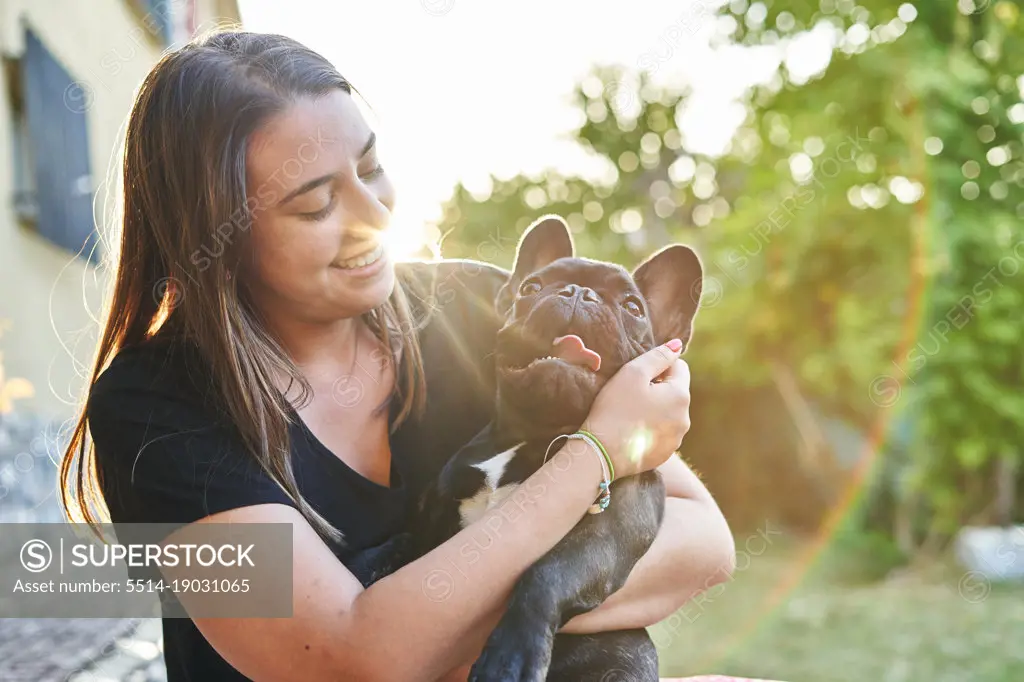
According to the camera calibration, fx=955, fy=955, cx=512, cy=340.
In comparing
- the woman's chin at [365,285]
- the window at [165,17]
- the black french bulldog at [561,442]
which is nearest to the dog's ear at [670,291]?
the black french bulldog at [561,442]

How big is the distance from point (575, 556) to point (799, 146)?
23.6ft

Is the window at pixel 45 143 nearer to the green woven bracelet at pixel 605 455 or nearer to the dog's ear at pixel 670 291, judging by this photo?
the dog's ear at pixel 670 291

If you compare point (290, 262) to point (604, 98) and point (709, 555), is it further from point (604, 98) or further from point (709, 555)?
point (604, 98)

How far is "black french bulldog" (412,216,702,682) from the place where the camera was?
5.08 ft

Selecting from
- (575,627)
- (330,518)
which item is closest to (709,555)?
(575,627)

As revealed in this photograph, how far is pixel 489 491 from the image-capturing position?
5.98ft

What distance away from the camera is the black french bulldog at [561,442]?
1.55 metres

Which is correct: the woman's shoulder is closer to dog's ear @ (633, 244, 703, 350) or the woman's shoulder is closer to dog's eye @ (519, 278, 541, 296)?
dog's eye @ (519, 278, 541, 296)

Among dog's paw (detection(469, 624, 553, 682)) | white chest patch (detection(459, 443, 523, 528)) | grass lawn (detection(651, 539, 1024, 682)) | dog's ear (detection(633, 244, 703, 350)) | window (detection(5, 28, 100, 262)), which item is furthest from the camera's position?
grass lawn (detection(651, 539, 1024, 682))

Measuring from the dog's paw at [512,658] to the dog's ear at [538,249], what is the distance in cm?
76


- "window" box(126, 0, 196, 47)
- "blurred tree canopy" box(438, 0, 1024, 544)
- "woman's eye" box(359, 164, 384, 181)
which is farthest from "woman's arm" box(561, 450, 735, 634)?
"blurred tree canopy" box(438, 0, 1024, 544)

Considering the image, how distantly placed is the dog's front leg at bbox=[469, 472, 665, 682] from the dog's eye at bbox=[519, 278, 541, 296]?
42 centimetres

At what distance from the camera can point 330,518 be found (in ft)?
5.98

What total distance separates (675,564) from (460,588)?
539 mm
